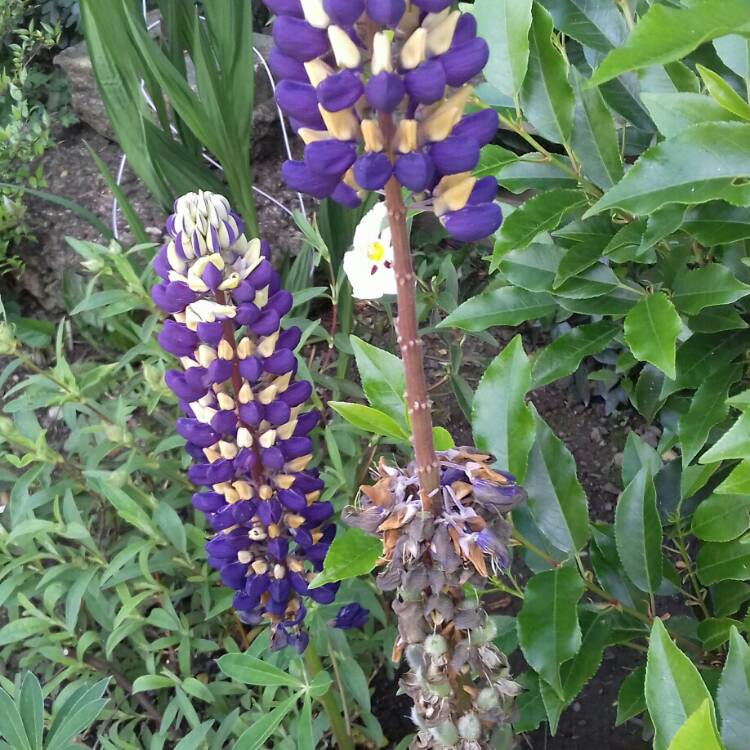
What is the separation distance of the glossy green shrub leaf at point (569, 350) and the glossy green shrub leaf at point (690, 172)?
390mm

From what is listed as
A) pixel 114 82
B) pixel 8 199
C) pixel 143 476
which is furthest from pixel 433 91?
pixel 8 199

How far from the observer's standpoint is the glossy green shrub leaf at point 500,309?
122cm

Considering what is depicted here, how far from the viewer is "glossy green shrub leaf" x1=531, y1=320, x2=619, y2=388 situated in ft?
3.98

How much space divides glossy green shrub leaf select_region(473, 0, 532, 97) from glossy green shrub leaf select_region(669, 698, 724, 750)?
0.77 metres

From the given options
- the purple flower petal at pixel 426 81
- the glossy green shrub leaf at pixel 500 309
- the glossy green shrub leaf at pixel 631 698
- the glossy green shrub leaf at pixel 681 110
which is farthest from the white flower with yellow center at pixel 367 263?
the purple flower petal at pixel 426 81

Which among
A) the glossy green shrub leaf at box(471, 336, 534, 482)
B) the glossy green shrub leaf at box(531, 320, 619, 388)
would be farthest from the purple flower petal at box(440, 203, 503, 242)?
the glossy green shrub leaf at box(531, 320, 619, 388)

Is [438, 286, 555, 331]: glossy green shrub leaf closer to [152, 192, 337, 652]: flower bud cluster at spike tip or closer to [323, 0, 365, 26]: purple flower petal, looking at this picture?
[152, 192, 337, 652]: flower bud cluster at spike tip

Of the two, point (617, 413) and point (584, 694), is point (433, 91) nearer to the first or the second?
point (584, 694)

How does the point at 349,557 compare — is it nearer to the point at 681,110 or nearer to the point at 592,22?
the point at 681,110

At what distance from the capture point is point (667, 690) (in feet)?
2.60

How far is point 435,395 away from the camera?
92.4 inches

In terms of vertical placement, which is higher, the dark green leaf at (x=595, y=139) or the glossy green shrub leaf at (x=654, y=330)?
the dark green leaf at (x=595, y=139)

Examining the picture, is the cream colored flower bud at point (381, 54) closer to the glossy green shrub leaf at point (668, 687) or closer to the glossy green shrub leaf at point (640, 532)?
the glossy green shrub leaf at point (668, 687)

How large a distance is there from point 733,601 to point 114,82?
2071mm
